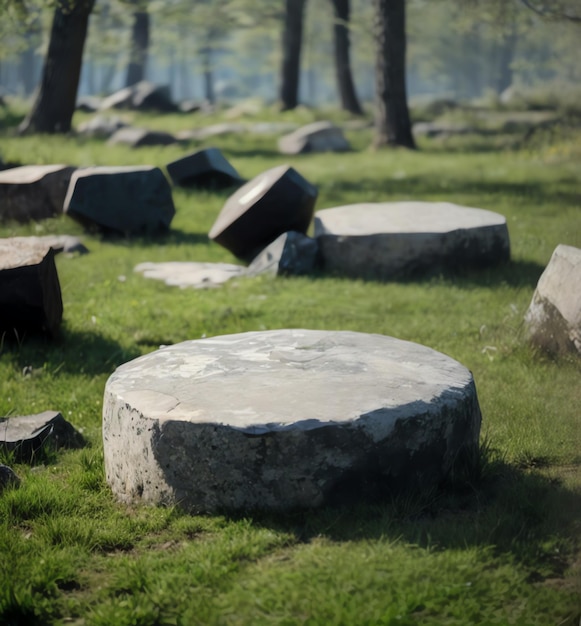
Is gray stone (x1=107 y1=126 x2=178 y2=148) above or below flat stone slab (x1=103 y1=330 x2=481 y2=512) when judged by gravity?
below

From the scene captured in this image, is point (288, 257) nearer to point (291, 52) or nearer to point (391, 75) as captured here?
point (391, 75)

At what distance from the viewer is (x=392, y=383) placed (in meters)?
4.03

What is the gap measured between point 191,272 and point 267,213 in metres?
0.91

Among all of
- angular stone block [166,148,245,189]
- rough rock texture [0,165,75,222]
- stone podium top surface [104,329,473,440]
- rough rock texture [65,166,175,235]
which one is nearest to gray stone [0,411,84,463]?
stone podium top surface [104,329,473,440]

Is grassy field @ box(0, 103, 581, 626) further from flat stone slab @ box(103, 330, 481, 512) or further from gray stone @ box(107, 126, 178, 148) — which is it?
gray stone @ box(107, 126, 178, 148)

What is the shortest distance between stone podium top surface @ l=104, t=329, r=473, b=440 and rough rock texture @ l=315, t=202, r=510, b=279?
3367 mm

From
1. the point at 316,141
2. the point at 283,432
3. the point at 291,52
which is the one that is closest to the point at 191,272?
the point at 283,432

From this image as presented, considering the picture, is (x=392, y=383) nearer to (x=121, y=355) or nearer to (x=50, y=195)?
(x=121, y=355)

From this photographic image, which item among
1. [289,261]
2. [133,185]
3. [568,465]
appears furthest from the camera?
[133,185]

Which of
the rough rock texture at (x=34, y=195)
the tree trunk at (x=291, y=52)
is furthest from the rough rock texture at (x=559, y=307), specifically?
the tree trunk at (x=291, y=52)

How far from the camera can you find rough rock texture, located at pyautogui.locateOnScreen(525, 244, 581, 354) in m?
5.44

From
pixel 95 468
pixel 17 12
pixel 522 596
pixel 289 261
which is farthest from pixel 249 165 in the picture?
pixel 522 596

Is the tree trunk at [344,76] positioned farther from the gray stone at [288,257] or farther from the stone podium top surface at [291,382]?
the stone podium top surface at [291,382]

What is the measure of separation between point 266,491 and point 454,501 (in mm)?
794
